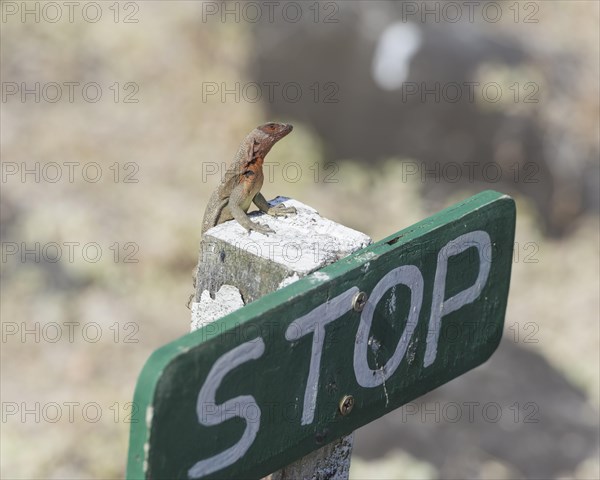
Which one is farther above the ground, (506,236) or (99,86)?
(506,236)

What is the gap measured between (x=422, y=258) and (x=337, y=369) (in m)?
0.33

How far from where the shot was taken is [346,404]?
2.39 metres

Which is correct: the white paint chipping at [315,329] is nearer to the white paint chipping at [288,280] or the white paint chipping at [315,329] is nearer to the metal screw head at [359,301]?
the metal screw head at [359,301]

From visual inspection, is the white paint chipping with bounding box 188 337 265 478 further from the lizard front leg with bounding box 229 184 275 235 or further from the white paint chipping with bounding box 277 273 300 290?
the lizard front leg with bounding box 229 184 275 235

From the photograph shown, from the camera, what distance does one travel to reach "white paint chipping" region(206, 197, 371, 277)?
2.38 metres

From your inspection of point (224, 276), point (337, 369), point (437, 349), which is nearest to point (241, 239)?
point (224, 276)

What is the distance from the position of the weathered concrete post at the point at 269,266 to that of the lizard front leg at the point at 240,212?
Result: 2cm

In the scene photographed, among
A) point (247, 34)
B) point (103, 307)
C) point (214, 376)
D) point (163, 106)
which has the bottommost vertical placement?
point (103, 307)

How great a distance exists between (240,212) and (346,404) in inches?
30.7

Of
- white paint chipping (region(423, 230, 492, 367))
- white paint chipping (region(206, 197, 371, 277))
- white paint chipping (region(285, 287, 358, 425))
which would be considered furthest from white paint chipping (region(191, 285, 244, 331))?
white paint chipping (region(423, 230, 492, 367))

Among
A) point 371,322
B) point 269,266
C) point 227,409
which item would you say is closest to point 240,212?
point 269,266

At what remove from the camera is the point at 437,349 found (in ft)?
8.53

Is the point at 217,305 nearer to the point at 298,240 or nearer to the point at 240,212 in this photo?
the point at 298,240

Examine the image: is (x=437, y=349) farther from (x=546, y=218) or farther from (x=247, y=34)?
(x=247, y=34)
